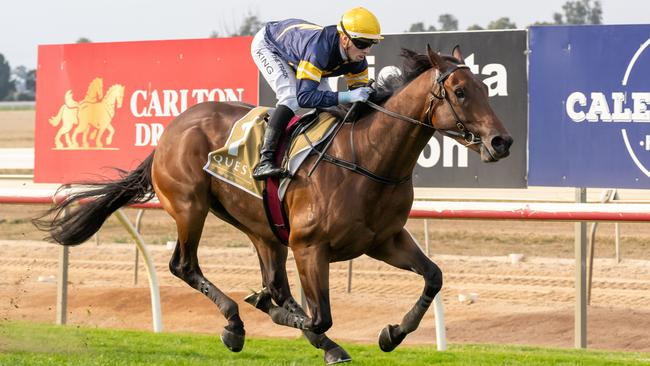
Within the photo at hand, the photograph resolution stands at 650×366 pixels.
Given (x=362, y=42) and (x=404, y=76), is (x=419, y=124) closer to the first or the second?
(x=404, y=76)

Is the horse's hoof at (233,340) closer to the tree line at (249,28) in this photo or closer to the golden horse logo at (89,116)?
the golden horse logo at (89,116)

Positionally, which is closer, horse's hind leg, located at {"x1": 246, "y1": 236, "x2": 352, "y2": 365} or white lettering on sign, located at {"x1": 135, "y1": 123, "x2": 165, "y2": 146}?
horse's hind leg, located at {"x1": 246, "y1": 236, "x2": 352, "y2": 365}

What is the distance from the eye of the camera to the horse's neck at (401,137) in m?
5.57

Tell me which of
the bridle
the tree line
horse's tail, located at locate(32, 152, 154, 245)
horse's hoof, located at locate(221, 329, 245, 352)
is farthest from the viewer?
the tree line

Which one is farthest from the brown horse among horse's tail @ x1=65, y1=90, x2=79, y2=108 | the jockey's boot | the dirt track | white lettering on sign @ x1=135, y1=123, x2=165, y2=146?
horse's tail @ x1=65, y1=90, x2=79, y2=108

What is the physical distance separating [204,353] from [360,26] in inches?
78.3

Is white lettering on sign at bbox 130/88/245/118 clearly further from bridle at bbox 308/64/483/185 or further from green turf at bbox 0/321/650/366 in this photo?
bridle at bbox 308/64/483/185

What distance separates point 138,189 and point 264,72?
1.11 m

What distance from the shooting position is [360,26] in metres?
5.66

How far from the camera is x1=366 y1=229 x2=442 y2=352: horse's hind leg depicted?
584cm

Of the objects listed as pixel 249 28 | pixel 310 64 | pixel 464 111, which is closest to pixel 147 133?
pixel 310 64

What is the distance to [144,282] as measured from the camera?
1255 cm

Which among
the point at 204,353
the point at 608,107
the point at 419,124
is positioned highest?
the point at 608,107

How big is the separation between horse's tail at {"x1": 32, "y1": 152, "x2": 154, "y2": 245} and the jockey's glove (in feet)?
5.25
